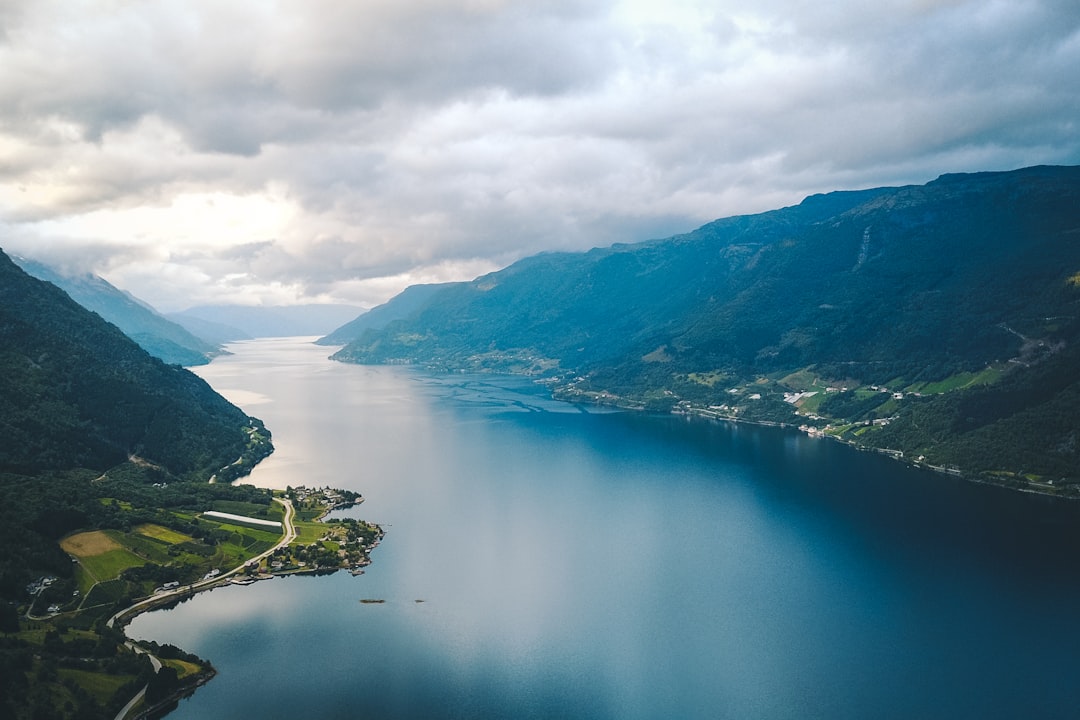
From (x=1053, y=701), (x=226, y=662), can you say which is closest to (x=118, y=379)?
(x=226, y=662)

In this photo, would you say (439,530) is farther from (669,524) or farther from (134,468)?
(134,468)

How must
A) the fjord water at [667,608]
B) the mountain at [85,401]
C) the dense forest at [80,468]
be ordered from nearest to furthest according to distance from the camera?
1. the fjord water at [667,608]
2. the dense forest at [80,468]
3. the mountain at [85,401]

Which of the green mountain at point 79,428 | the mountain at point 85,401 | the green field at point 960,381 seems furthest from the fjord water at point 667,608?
the green field at point 960,381

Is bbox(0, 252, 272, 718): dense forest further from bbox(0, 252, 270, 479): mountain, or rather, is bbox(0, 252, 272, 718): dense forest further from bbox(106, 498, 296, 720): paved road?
bbox(106, 498, 296, 720): paved road

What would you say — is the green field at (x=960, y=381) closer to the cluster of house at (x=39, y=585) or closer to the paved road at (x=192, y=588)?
the paved road at (x=192, y=588)

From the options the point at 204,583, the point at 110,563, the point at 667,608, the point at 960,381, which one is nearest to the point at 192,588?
the point at 204,583

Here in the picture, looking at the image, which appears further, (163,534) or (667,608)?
(163,534)

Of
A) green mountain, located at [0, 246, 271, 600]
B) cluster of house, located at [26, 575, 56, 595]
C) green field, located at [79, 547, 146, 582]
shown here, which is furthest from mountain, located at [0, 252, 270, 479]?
cluster of house, located at [26, 575, 56, 595]

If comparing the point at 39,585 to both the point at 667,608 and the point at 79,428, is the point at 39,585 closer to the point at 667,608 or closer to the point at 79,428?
the point at 79,428

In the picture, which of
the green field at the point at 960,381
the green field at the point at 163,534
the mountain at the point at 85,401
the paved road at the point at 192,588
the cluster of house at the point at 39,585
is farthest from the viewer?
the green field at the point at 960,381
